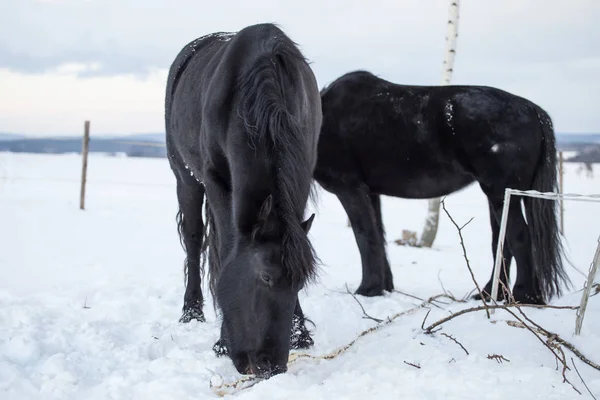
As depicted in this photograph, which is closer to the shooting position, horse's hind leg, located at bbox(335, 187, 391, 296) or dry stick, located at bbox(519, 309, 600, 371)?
dry stick, located at bbox(519, 309, 600, 371)

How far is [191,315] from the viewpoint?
440cm

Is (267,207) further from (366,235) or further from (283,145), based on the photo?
(366,235)

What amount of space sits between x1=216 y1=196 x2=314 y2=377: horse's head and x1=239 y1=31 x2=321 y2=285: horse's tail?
6cm

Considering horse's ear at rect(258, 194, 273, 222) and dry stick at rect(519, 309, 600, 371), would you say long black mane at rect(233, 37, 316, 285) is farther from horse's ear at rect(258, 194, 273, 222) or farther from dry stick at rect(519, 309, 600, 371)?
dry stick at rect(519, 309, 600, 371)

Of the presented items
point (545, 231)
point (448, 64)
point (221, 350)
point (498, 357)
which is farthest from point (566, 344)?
point (448, 64)

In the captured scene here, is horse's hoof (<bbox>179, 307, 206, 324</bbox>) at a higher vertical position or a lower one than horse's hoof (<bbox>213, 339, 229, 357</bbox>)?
lower

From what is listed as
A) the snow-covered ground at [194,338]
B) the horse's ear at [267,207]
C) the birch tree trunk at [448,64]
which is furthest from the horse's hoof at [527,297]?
the birch tree trunk at [448,64]

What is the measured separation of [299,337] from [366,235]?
210cm

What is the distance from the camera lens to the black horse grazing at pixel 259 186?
2688mm

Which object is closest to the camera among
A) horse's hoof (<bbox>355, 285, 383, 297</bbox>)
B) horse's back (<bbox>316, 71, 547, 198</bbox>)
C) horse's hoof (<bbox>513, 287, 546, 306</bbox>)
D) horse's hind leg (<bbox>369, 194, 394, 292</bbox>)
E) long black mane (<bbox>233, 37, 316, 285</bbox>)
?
long black mane (<bbox>233, 37, 316, 285</bbox>)

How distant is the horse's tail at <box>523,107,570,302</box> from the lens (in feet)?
15.9

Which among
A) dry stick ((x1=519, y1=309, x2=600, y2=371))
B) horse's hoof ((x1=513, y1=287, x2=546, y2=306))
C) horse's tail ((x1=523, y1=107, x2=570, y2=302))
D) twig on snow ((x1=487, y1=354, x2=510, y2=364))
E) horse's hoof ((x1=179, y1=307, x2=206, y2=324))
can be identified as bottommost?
horse's hoof ((x1=179, y1=307, x2=206, y2=324))

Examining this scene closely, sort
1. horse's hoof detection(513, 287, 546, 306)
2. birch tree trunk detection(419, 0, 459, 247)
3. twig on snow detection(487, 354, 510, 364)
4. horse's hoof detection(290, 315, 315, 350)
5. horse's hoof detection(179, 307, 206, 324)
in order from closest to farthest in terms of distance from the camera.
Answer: twig on snow detection(487, 354, 510, 364)
horse's hoof detection(290, 315, 315, 350)
horse's hoof detection(179, 307, 206, 324)
horse's hoof detection(513, 287, 546, 306)
birch tree trunk detection(419, 0, 459, 247)

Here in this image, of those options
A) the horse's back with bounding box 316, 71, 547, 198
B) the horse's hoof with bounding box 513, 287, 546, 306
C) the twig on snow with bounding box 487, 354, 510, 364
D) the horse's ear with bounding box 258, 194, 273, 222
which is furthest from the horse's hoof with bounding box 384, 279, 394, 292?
the horse's ear with bounding box 258, 194, 273, 222
